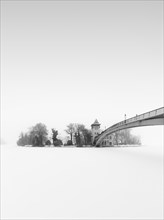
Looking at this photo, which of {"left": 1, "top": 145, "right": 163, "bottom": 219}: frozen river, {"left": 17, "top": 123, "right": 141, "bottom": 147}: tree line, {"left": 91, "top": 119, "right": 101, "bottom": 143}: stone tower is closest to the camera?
{"left": 1, "top": 145, "right": 163, "bottom": 219}: frozen river

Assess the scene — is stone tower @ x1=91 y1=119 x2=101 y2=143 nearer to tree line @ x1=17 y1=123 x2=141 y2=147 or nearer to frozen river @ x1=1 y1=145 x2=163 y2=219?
tree line @ x1=17 y1=123 x2=141 y2=147

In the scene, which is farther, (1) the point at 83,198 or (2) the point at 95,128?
(2) the point at 95,128

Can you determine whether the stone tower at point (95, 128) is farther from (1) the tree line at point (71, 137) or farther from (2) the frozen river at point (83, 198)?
(2) the frozen river at point (83, 198)

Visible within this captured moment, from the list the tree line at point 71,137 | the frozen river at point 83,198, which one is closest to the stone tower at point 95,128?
the tree line at point 71,137

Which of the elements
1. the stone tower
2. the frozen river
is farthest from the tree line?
the frozen river

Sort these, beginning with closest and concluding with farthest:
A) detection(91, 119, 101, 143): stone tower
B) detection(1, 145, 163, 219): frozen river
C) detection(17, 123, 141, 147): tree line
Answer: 1. detection(1, 145, 163, 219): frozen river
2. detection(17, 123, 141, 147): tree line
3. detection(91, 119, 101, 143): stone tower

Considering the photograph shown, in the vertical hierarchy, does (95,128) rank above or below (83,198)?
below

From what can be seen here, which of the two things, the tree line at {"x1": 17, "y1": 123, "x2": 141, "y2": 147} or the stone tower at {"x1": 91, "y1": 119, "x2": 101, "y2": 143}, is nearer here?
the tree line at {"x1": 17, "y1": 123, "x2": 141, "y2": 147}

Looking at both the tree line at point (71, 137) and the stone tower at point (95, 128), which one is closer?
the tree line at point (71, 137)

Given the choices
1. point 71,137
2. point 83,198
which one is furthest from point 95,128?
point 83,198

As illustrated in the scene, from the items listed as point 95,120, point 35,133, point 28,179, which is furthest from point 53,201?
point 95,120

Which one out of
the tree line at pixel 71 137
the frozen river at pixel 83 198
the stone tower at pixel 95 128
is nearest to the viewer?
the frozen river at pixel 83 198

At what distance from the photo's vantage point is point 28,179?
1466 cm

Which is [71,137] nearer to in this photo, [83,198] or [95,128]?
[95,128]
